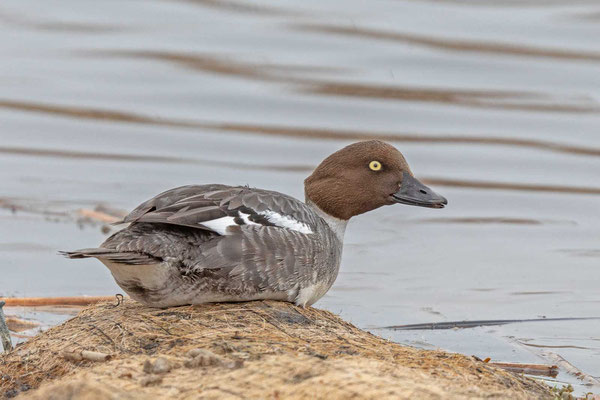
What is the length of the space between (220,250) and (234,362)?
129 cm

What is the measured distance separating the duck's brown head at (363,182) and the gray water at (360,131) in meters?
1.01

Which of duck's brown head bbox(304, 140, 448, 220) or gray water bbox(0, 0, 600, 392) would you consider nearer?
duck's brown head bbox(304, 140, 448, 220)

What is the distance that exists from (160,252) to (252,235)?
1.93ft

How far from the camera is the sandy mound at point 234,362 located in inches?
192

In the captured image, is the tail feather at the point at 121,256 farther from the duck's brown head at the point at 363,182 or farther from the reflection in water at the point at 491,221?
the reflection in water at the point at 491,221

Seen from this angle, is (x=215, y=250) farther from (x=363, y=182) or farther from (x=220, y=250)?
(x=363, y=182)

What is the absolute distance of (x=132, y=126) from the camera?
14422 millimetres

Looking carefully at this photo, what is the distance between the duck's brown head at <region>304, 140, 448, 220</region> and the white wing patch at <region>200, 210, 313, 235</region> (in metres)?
0.64

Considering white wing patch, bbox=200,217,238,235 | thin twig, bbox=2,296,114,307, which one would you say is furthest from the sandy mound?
thin twig, bbox=2,296,114,307

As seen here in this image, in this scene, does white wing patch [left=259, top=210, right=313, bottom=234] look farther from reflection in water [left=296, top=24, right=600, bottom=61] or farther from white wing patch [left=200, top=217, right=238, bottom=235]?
reflection in water [left=296, top=24, right=600, bottom=61]

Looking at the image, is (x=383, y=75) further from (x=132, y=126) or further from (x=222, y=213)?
(x=222, y=213)

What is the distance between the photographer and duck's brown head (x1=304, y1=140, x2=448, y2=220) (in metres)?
7.47

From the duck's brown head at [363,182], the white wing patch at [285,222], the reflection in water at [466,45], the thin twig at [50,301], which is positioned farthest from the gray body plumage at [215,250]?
the reflection in water at [466,45]

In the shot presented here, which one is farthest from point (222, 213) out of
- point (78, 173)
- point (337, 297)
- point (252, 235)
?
point (78, 173)
